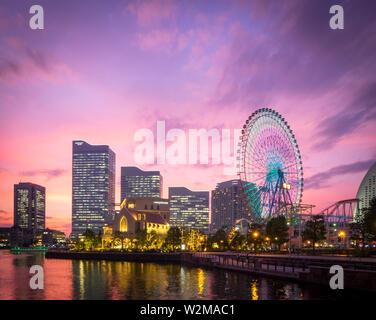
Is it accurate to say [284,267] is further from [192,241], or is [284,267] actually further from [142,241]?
[142,241]

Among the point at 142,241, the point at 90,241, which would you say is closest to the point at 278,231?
the point at 142,241

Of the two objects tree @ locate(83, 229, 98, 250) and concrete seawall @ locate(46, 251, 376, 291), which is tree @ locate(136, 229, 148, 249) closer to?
concrete seawall @ locate(46, 251, 376, 291)

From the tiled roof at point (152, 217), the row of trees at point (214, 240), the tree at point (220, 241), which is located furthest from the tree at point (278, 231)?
the tiled roof at point (152, 217)

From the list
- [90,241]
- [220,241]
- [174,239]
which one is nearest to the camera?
[174,239]

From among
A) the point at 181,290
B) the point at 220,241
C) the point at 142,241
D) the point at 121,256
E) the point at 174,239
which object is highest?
the point at 181,290

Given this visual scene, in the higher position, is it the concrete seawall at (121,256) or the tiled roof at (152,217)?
the tiled roof at (152,217)

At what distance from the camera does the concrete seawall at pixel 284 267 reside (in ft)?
122

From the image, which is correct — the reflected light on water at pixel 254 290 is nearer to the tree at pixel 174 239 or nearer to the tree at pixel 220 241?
the tree at pixel 174 239

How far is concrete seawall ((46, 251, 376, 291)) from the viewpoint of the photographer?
37312mm

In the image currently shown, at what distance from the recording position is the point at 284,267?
5325 cm

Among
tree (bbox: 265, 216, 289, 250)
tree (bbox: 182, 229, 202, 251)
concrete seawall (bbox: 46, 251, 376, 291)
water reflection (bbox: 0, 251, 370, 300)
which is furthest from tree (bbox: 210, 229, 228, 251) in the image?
water reflection (bbox: 0, 251, 370, 300)

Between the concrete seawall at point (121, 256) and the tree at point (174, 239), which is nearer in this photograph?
the concrete seawall at point (121, 256)
